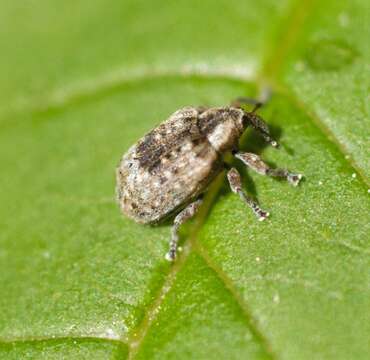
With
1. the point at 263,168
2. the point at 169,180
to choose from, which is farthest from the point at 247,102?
the point at 169,180

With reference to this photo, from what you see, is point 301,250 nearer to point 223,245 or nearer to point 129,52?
point 223,245

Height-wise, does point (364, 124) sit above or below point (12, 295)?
above

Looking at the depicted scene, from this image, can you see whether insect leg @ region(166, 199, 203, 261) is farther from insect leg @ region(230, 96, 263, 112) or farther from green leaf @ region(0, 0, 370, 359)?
insect leg @ region(230, 96, 263, 112)

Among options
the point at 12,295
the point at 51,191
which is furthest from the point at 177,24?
the point at 12,295

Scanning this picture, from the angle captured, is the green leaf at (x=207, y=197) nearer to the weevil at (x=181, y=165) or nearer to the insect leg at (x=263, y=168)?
the insect leg at (x=263, y=168)

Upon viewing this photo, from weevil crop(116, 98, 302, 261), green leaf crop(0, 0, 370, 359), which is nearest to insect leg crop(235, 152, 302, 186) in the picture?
weevil crop(116, 98, 302, 261)
